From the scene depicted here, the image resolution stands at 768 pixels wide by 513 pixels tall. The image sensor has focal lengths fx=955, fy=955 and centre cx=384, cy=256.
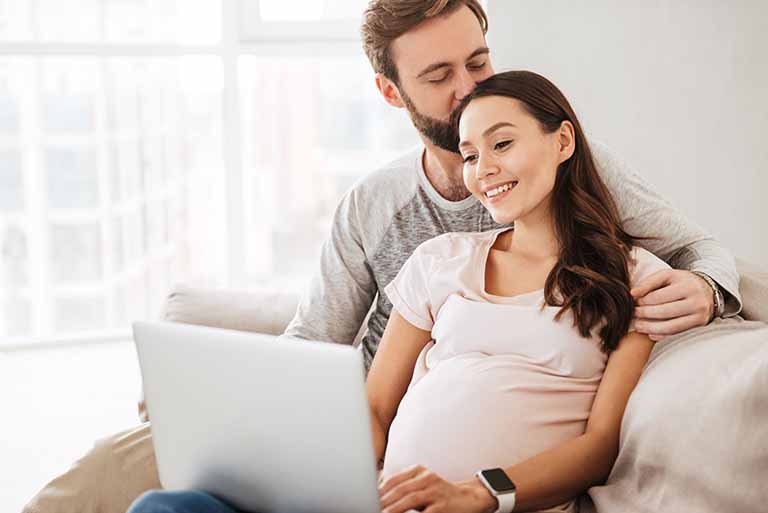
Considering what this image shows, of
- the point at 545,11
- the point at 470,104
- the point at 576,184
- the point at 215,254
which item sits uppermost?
the point at 545,11

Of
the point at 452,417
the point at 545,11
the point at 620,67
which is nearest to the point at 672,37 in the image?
the point at 620,67

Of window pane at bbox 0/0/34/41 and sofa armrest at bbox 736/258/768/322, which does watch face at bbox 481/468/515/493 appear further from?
window pane at bbox 0/0/34/41

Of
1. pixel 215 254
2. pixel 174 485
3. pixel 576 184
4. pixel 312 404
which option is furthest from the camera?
pixel 215 254

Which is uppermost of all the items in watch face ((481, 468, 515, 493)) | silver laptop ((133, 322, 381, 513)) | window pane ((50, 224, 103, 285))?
silver laptop ((133, 322, 381, 513))

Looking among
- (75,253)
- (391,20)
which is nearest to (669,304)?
(391,20)

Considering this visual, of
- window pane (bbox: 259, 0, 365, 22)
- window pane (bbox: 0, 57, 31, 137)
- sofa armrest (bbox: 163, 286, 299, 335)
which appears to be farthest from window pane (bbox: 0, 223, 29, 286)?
sofa armrest (bbox: 163, 286, 299, 335)

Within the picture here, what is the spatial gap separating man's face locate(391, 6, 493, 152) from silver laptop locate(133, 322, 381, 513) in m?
0.92

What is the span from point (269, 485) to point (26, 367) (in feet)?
9.16

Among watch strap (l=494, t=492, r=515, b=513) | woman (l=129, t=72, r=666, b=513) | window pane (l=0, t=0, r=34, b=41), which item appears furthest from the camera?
window pane (l=0, t=0, r=34, b=41)

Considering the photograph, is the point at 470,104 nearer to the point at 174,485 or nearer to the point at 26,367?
the point at 174,485

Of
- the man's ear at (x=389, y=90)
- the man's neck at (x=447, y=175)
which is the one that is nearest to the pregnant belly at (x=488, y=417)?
the man's neck at (x=447, y=175)

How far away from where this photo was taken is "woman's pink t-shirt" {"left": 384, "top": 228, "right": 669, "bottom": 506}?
1508 mm

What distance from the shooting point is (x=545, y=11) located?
357 centimetres

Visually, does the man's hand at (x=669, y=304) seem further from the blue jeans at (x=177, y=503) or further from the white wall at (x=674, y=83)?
the white wall at (x=674, y=83)
